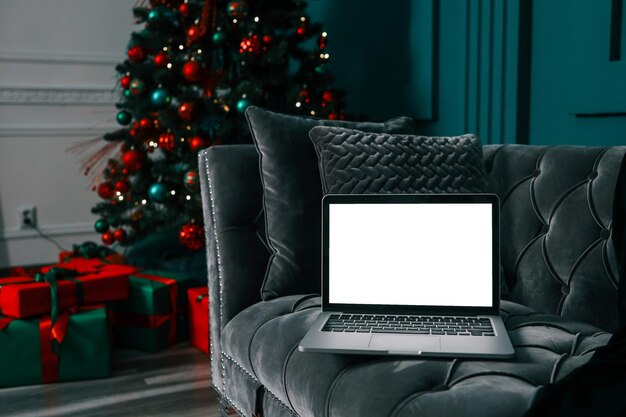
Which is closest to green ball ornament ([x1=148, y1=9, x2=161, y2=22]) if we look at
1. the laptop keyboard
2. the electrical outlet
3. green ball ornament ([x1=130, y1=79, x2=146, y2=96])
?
green ball ornament ([x1=130, y1=79, x2=146, y2=96])

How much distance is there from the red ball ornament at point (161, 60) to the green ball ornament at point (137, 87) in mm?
94

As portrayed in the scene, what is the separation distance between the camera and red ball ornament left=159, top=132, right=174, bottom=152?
8.32 ft

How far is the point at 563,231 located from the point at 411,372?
1.93 feet

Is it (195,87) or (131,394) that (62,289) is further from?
(195,87)

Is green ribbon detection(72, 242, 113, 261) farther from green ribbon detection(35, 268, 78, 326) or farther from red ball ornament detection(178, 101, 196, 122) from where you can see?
red ball ornament detection(178, 101, 196, 122)

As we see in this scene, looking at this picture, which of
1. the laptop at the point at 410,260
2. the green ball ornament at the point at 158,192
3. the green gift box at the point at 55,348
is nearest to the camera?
the laptop at the point at 410,260

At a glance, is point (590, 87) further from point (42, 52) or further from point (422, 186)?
point (42, 52)

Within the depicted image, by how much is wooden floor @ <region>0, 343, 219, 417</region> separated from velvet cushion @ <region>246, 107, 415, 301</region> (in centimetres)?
56

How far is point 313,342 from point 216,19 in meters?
1.72

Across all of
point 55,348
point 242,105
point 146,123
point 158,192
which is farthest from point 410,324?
point 146,123

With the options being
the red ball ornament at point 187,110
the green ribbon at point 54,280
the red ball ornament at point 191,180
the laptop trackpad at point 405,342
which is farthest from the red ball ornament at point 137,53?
the laptop trackpad at point 405,342

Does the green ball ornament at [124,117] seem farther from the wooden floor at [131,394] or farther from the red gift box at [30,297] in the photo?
the wooden floor at [131,394]

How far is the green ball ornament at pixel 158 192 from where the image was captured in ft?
8.32

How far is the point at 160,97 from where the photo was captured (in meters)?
2.51
